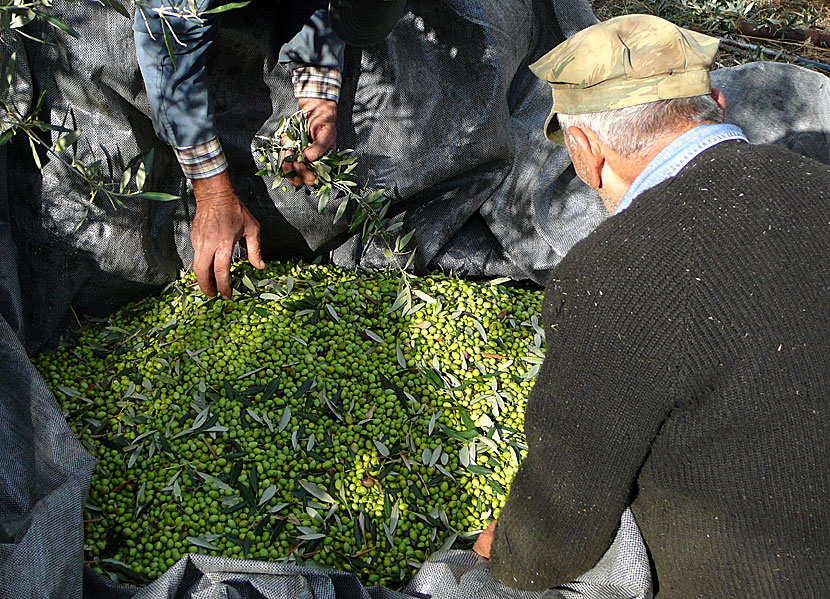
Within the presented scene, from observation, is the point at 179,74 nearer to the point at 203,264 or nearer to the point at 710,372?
the point at 203,264

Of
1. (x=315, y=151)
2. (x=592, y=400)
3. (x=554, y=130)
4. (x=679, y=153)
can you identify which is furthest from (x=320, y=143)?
(x=592, y=400)

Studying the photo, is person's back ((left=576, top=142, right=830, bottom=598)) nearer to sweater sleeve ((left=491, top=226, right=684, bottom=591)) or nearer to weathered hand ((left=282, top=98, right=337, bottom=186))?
sweater sleeve ((left=491, top=226, right=684, bottom=591))

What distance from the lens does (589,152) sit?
1.63 metres

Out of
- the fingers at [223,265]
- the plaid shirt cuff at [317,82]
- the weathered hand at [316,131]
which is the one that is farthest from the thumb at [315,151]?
the fingers at [223,265]

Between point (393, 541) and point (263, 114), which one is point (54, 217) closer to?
point (263, 114)

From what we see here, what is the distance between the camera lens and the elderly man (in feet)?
4.02

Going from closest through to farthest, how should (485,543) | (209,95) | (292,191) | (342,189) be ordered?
(485,543), (209,95), (342,189), (292,191)

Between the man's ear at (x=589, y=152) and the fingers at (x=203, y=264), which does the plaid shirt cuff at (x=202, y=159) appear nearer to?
the fingers at (x=203, y=264)

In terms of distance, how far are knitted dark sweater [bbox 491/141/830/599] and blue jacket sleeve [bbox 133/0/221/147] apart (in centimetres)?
132

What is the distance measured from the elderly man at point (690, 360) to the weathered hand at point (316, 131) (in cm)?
118

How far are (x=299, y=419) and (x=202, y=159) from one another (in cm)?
88

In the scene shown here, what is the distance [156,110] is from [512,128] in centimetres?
141

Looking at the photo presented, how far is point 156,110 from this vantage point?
2.18 metres

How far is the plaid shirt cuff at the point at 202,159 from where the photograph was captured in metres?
2.27
